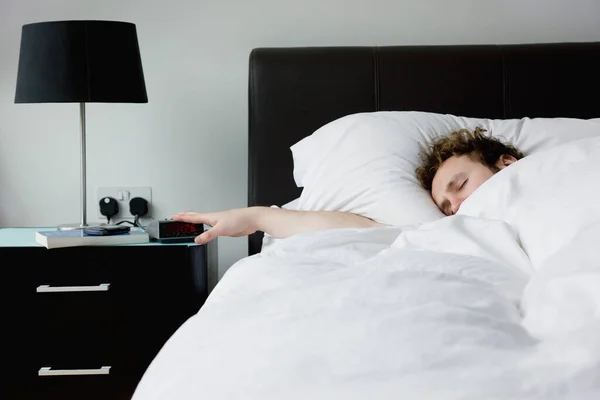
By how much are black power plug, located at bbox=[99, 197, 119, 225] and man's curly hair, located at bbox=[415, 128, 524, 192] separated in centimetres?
96

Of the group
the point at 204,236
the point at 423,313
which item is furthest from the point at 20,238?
the point at 423,313

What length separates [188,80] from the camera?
242 centimetres

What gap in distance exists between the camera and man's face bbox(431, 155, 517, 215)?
1.78 m

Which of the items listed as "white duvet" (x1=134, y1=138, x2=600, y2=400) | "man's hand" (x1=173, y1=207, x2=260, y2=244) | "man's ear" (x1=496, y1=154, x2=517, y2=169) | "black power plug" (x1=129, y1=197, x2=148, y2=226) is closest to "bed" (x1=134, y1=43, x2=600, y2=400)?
"white duvet" (x1=134, y1=138, x2=600, y2=400)

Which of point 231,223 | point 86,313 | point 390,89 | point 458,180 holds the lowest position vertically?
point 86,313

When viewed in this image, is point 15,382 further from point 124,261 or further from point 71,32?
point 71,32

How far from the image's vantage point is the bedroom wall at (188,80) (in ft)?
7.87

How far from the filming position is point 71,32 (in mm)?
1978

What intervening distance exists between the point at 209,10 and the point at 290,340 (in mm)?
1637

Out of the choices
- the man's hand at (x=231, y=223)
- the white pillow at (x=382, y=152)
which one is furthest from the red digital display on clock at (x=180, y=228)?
the white pillow at (x=382, y=152)

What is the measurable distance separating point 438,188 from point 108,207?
105 centimetres

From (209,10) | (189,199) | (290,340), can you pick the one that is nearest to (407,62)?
(209,10)

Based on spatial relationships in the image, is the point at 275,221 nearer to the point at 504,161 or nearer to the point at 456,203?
the point at 456,203

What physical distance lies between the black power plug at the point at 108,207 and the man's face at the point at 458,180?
1.04 meters
